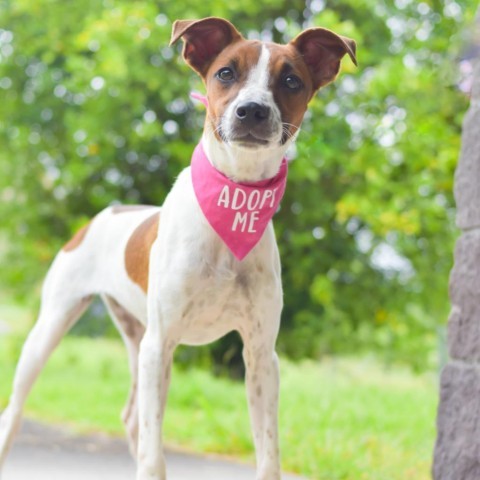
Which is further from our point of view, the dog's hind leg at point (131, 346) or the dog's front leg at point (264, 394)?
the dog's hind leg at point (131, 346)

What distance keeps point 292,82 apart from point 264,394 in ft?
3.69

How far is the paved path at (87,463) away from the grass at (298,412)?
28cm

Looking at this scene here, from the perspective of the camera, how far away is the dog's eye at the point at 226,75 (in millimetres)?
2957

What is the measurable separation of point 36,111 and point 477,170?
6177 mm

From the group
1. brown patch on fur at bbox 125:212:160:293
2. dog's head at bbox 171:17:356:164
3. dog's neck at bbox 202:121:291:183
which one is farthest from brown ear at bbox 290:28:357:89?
brown patch on fur at bbox 125:212:160:293

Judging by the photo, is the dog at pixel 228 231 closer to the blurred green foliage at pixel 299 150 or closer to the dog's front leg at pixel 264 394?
the dog's front leg at pixel 264 394

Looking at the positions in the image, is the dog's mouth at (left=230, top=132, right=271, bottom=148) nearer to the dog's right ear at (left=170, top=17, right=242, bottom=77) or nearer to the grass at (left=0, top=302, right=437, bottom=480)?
the dog's right ear at (left=170, top=17, right=242, bottom=77)

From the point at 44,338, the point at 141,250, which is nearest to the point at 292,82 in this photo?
the point at 141,250

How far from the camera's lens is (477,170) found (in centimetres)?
335

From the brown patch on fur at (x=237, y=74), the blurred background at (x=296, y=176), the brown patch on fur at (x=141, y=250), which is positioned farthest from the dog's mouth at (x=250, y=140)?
the blurred background at (x=296, y=176)

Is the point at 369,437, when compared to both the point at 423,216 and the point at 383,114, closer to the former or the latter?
the point at 423,216

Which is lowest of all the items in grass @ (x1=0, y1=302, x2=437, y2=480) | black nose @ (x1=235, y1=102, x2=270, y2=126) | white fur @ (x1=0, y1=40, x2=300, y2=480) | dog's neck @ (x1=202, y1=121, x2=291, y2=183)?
grass @ (x1=0, y1=302, x2=437, y2=480)

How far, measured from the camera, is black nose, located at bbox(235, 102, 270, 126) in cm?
278

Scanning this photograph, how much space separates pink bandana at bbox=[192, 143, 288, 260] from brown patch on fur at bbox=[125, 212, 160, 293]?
39 cm
